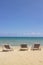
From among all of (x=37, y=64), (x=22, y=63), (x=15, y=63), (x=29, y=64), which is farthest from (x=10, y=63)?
(x=37, y=64)

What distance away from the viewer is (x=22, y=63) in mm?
6004

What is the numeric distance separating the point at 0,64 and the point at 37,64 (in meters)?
1.92

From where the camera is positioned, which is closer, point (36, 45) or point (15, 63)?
point (15, 63)

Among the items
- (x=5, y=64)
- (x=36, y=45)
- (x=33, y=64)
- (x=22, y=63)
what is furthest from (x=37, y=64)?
(x=36, y=45)

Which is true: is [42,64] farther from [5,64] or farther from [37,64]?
[5,64]

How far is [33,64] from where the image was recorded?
5828 millimetres

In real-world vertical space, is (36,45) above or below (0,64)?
above

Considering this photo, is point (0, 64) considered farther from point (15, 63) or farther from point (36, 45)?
point (36, 45)

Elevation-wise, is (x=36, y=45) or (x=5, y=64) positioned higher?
(x=36, y=45)

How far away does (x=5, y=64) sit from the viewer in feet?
19.2

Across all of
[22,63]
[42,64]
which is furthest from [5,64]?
[42,64]

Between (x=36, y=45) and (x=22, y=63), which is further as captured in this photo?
(x=36, y=45)

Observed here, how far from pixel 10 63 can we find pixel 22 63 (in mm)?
645

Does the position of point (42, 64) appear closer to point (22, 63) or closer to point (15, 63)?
point (22, 63)
